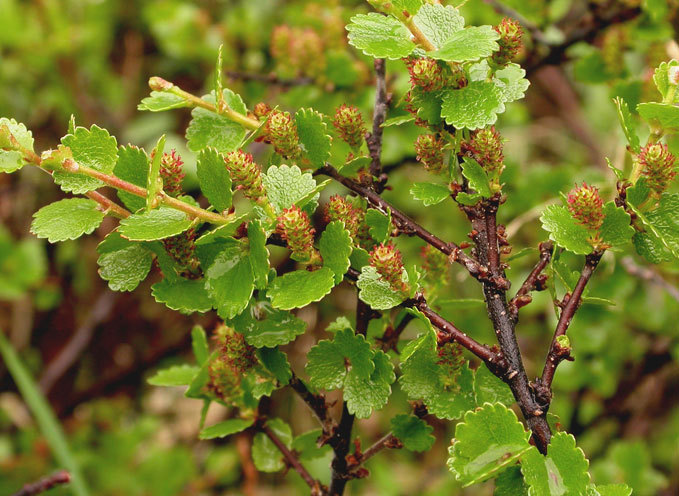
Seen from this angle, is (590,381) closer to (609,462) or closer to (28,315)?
(609,462)

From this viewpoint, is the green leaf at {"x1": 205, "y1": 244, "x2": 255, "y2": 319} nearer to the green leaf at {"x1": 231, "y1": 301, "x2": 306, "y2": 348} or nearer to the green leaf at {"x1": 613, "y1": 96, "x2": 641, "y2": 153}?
the green leaf at {"x1": 231, "y1": 301, "x2": 306, "y2": 348}

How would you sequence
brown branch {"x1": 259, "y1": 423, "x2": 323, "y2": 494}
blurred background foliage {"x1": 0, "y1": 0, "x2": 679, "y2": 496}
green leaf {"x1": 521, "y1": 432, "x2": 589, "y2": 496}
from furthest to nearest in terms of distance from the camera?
blurred background foliage {"x1": 0, "y1": 0, "x2": 679, "y2": 496}
brown branch {"x1": 259, "y1": 423, "x2": 323, "y2": 494}
green leaf {"x1": 521, "y1": 432, "x2": 589, "y2": 496}

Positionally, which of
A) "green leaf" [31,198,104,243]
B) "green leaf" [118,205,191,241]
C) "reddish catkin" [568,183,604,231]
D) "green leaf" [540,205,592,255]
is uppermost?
"reddish catkin" [568,183,604,231]

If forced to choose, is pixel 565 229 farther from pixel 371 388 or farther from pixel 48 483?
pixel 48 483

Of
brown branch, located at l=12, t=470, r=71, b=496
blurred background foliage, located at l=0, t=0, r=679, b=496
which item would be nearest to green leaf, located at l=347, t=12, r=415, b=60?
blurred background foliage, located at l=0, t=0, r=679, b=496

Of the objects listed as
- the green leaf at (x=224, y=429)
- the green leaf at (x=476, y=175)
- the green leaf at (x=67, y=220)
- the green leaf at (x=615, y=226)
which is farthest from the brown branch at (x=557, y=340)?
the green leaf at (x=67, y=220)

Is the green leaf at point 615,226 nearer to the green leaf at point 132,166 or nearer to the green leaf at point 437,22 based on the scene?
the green leaf at point 437,22
